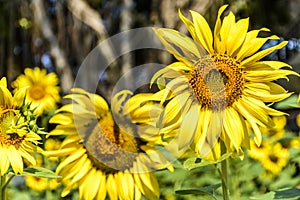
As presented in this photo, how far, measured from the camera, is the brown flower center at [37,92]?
181 centimetres

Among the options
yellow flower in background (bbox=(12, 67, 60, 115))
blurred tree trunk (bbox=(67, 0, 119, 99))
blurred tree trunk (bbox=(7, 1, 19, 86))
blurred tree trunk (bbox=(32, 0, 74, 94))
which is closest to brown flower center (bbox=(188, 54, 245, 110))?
yellow flower in background (bbox=(12, 67, 60, 115))

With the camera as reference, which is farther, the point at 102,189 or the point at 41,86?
the point at 41,86

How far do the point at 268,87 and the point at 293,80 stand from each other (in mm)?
1465

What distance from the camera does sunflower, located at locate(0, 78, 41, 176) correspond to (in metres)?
0.65

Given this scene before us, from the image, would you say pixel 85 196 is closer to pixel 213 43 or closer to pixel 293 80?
pixel 213 43

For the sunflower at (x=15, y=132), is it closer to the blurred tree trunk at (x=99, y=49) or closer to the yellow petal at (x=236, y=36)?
the yellow petal at (x=236, y=36)

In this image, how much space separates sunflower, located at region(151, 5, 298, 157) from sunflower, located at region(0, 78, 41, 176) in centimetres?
15

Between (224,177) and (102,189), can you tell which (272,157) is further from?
(224,177)

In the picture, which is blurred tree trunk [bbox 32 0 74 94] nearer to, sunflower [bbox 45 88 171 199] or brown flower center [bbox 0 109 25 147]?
sunflower [bbox 45 88 171 199]

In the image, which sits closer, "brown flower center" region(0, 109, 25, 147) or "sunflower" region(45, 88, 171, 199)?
"brown flower center" region(0, 109, 25, 147)

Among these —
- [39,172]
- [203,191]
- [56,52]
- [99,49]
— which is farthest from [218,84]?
[56,52]

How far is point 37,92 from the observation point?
6.21 feet

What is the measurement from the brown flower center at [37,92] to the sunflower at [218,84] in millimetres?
1188

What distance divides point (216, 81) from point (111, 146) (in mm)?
234
